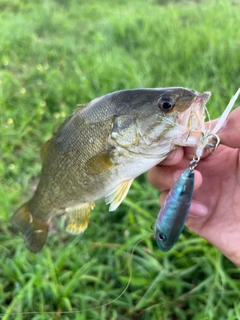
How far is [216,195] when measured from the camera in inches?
66.6

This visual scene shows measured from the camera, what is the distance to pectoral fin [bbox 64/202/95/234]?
5.44ft

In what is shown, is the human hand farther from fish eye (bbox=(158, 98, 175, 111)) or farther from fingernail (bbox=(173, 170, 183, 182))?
fish eye (bbox=(158, 98, 175, 111))

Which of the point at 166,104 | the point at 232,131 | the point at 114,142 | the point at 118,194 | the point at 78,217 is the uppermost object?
the point at 166,104

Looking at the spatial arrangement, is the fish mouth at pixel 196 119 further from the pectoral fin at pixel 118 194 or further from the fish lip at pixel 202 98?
the pectoral fin at pixel 118 194

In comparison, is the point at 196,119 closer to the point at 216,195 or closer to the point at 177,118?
the point at 177,118

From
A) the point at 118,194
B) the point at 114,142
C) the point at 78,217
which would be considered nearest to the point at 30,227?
the point at 78,217

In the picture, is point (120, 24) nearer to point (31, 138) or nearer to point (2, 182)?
point (31, 138)

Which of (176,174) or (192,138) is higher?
(192,138)

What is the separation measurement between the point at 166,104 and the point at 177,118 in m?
0.07

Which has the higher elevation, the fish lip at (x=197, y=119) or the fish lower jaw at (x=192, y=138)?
the fish lip at (x=197, y=119)

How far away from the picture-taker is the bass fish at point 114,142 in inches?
49.2

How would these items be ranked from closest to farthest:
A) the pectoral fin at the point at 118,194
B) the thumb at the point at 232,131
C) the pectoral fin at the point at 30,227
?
the thumb at the point at 232,131, the pectoral fin at the point at 118,194, the pectoral fin at the point at 30,227

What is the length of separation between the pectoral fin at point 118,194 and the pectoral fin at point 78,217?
21 centimetres

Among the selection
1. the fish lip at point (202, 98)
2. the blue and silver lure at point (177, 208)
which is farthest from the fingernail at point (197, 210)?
the fish lip at point (202, 98)
